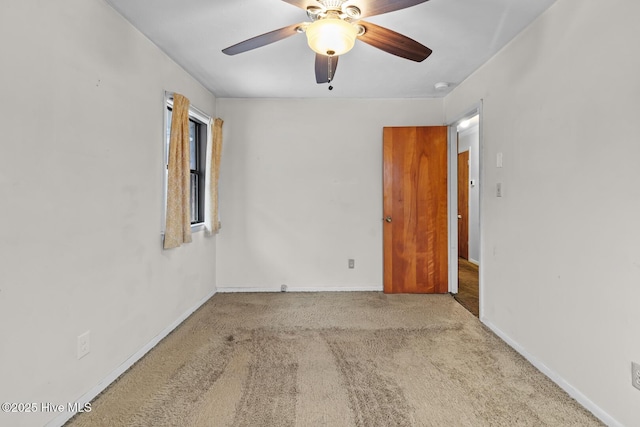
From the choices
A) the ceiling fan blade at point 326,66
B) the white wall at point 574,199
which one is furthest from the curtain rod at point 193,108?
the white wall at point 574,199

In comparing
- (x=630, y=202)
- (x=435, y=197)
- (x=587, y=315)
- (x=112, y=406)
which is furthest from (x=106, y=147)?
(x=435, y=197)

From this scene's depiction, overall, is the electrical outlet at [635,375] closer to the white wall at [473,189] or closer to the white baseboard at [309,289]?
the white baseboard at [309,289]

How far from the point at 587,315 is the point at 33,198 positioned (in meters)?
2.89

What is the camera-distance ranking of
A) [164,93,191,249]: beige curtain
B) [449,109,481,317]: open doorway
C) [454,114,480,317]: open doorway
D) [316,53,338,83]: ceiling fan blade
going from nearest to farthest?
[316,53,338,83]: ceiling fan blade < [164,93,191,249]: beige curtain < [449,109,481,317]: open doorway < [454,114,480,317]: open doorway

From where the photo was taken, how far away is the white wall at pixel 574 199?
1.52 m

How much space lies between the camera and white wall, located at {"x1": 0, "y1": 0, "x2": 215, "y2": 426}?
1373 mm

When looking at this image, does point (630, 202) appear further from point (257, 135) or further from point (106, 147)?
point (257, 135)

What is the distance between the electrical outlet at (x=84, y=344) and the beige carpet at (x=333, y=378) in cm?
29

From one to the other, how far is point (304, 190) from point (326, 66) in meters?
1.91

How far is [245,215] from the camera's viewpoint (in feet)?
12.6

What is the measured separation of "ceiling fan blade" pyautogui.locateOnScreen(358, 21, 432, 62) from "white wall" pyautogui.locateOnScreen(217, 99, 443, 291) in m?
1.96

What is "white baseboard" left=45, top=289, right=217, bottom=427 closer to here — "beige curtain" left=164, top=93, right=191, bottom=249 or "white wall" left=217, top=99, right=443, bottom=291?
"beige curtain" left=164, top=93, right=191, bottom=249

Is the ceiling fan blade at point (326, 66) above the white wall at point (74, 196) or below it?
above

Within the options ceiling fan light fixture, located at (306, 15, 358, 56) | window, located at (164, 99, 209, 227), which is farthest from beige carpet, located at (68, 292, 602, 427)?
ceiling fan light fixture, located at (306, 15, 358, 56)
